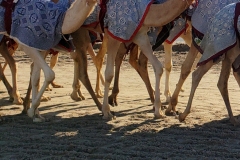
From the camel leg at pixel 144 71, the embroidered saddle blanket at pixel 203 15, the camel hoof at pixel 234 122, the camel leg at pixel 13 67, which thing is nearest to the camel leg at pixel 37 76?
the camel leg at pixel 13 67

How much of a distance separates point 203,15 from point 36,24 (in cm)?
213

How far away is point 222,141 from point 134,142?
95 centimetres

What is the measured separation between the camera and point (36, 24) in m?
6.86

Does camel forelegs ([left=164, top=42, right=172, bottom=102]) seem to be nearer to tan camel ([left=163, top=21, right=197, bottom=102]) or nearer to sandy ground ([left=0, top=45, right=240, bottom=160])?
tan camel ([left=163, top=21, right=197, bottom=102])

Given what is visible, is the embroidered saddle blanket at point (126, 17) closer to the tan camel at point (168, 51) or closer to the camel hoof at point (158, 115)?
the camel hoof at point (158, 115)

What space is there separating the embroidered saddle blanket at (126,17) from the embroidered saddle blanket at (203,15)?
24.8 inches

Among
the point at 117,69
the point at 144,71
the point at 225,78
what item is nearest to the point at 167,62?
the point at 144,71

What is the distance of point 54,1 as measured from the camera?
7883 mm

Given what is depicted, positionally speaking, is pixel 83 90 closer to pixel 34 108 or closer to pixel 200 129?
pixel 34 108

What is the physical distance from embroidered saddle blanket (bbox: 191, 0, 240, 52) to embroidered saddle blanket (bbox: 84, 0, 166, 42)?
631 mm

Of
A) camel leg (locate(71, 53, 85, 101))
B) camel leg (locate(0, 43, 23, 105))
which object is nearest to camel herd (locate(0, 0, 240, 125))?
camel leg (locate(0, 43, 23, 105))

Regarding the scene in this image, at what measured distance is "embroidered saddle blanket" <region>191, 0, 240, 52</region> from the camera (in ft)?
23.1

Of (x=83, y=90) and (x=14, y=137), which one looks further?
(x=83, y=90)

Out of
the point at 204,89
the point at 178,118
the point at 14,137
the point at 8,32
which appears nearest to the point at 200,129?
the point at 178,118
